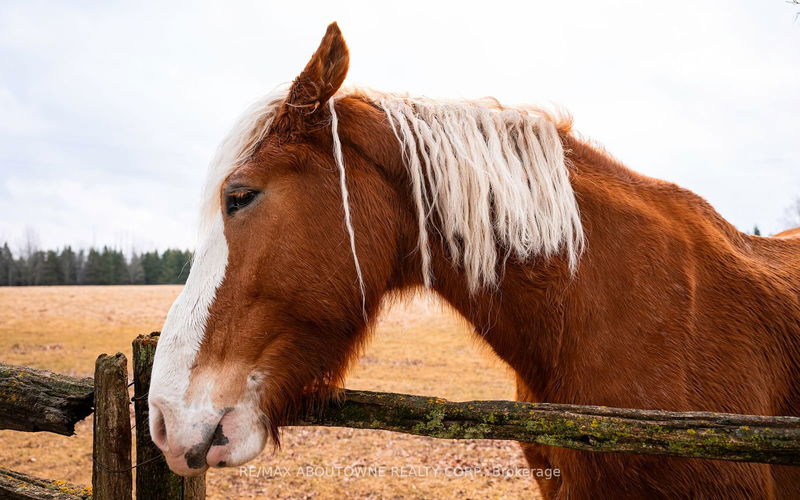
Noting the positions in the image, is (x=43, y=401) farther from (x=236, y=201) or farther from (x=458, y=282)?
(x=458, y=282)

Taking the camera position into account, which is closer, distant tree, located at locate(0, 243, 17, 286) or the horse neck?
the horse neck

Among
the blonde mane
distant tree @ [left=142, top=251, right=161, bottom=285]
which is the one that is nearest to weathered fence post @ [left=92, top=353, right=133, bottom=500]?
the blonde mane

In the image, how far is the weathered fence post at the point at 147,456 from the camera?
2.34 metres

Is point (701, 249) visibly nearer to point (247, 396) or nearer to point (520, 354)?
point (520, 354)

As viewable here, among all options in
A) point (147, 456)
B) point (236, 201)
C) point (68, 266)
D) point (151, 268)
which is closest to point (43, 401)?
point (147, 456)

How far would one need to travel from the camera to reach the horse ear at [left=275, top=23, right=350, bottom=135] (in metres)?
2.29

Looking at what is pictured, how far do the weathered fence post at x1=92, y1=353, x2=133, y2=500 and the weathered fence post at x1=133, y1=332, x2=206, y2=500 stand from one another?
0.09 meters

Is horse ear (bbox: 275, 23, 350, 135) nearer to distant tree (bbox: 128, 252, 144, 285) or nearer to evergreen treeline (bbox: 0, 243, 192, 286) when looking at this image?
evergreen treeline (bbox: 0, 243, 192, 286)

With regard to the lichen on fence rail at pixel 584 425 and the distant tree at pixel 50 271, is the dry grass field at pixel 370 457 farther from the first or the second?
the distant tree at pixel 50 271

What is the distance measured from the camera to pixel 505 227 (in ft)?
7.43

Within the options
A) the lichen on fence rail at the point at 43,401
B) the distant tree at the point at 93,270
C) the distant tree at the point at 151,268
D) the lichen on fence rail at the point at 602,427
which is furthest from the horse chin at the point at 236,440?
the distant tree at the point at 93,270

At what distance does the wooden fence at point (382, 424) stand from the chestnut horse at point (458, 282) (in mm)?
342

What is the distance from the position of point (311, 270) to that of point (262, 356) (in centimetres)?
Result: 43

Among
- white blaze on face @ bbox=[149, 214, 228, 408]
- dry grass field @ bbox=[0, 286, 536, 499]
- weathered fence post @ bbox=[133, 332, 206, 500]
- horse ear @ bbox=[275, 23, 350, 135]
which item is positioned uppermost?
horse ear @ bbox=[275, 23, 350, 135]
